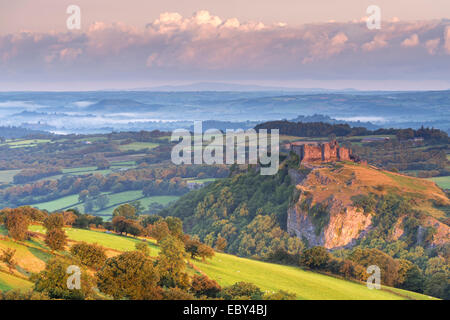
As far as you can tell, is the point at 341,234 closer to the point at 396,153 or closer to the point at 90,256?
the point at 90,256

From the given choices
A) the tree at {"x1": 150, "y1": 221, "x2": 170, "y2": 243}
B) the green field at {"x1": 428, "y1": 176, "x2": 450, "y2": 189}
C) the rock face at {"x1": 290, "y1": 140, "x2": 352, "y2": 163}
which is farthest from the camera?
the green field at {"x1": 428, "y1": 176, "x2": 450, "y2": 189}

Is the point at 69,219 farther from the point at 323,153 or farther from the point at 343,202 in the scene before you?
the point at 323,153

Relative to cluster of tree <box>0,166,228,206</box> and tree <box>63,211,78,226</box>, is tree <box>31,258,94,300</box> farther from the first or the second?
cluster of tree <box>0,166,228,206</box>

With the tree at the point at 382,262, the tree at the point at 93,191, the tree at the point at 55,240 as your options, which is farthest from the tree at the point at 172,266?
the tree at the point at 93,191

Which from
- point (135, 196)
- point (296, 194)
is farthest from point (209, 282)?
point (135, 196)

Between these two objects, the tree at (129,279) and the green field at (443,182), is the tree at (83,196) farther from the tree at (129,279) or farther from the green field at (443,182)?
the tree at (129,279)

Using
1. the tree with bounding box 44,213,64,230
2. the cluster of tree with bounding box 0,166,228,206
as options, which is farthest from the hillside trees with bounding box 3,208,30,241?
the cluster of tree with bounding box 0,166,228,206
